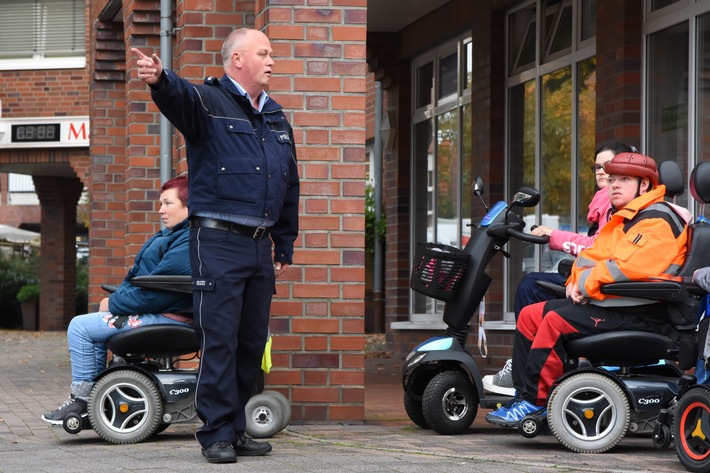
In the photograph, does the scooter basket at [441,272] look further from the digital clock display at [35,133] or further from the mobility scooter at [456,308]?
the digital clock display at [35,133]

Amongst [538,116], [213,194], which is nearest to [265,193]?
[213,194]

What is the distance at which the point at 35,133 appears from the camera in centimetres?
2458

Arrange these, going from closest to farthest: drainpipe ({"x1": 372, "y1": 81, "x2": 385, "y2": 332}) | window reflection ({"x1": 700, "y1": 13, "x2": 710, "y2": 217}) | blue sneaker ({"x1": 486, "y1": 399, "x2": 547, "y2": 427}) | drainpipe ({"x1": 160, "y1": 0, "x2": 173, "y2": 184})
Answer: blue sneaker ({"x1": 486, "y1": 399, "x2": 547, "y2": 427}) < window reflection ({"x1": 700, "y1": 13, "x2": 710, "y2": 217}) < drainpipe ({"x1": 160, "y1": 0, "x2": 173, "y2": 184}) < drainpipe ({"x1": 372, "y1": 81, "x2": 385, "y2": 332})

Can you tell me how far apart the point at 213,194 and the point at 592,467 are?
6.77 feet

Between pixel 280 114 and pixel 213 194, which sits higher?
pixel 280 114

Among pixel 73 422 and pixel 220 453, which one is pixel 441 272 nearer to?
pixel 220 453

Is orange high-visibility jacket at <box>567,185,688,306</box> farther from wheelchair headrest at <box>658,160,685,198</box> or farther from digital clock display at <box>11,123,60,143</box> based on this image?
digital clock display at <box>11,123,60,143</box>

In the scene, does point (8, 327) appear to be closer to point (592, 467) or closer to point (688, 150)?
point (688, 150)

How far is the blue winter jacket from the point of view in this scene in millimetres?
6883

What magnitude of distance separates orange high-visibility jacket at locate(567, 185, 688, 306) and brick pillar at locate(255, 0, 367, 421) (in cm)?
164

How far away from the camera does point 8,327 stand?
99.6 feet

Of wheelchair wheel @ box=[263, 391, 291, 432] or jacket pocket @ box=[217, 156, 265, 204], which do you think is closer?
jacket pocket @ box=[217, 156, 265, 204]

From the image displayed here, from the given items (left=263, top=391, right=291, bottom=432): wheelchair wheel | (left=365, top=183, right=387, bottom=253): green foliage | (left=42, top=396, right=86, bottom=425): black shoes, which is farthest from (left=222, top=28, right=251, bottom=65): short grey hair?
(left=365, top=183, right=387, bottom=253): green foliage

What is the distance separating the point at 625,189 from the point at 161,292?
2377 millimetres
